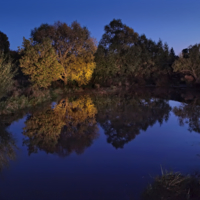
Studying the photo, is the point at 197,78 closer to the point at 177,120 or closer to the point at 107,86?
the point at 107,86

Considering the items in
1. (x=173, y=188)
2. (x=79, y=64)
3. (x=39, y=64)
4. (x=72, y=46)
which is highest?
(x=72, y=46)

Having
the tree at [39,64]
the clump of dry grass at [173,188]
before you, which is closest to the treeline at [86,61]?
the tree at [39,64]

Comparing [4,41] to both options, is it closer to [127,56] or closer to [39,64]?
[39,64]

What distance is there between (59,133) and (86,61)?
2423cm

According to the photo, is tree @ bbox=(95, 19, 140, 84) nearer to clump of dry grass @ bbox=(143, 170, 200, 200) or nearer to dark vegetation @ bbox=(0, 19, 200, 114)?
dark vegetation @ bbox=(0, 19, 200, 114)

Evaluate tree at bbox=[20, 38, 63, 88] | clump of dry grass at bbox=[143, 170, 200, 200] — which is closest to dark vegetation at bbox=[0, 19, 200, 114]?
tree at bbox=[20, 38, 63, 88]

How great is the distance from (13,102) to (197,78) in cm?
3734

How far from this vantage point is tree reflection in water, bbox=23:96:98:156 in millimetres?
8221

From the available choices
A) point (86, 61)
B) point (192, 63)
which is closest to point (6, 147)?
point (86, 61)

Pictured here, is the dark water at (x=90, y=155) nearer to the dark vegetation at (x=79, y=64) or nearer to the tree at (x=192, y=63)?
the dark vegetation at (x=79, y=64)

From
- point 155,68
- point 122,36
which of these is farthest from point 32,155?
point 155,68

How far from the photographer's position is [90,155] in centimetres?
751

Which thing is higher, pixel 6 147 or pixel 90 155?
pixel 6 147

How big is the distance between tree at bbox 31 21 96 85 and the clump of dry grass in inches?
1103
